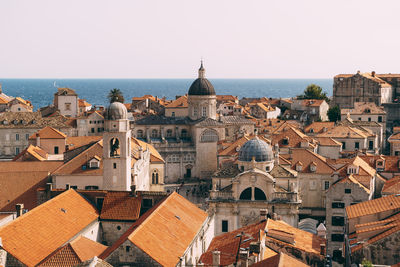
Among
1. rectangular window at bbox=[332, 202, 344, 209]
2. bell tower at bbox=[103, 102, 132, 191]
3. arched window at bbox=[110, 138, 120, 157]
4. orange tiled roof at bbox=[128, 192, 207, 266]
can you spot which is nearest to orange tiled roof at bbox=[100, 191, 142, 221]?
orange tiled roof at bbox=[128, 192, 207, 266]

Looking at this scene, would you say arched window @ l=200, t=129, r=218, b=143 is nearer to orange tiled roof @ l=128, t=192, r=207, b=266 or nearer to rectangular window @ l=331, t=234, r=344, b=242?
rectangular window @ l=331, t=234, r=344, b=242

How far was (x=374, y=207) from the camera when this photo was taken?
40250mm

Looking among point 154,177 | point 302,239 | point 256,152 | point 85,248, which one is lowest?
point 154,177

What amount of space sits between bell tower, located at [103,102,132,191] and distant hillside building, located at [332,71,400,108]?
75187 mm

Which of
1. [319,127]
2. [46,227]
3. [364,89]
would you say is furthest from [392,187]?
[364,89]

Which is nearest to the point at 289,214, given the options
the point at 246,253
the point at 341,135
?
the point at 246,253

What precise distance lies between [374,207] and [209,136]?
42.8 m

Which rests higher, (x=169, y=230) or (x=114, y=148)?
(x=114, y=148)

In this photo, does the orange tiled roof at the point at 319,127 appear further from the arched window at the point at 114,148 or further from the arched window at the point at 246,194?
the arched window at the point at 114,148

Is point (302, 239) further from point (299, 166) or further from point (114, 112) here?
point (299, 166)

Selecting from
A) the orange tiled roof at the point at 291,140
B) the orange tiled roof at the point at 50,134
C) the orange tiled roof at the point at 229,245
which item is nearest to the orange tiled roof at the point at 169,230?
the orange tiled roof at the point at 229,245

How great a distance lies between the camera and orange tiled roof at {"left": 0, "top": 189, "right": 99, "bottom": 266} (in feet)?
100

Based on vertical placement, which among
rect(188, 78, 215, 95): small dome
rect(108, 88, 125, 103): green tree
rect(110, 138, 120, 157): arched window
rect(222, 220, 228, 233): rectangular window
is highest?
rect(188, 78, 215, 95): small dome

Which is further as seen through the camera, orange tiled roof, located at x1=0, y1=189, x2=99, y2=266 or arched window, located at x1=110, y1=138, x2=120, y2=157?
arched window, located at x1=110, y1=138, x2=120, y2=157
